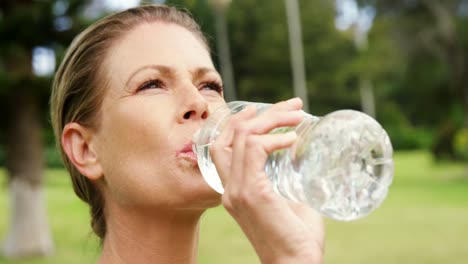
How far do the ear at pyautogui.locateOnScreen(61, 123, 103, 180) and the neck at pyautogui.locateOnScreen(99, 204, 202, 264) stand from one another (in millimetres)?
154

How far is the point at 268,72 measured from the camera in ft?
148

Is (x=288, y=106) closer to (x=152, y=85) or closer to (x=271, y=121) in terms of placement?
(x=271, y=121)

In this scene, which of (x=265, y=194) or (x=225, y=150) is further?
(x=225, y=150)

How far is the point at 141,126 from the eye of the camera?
1983mm

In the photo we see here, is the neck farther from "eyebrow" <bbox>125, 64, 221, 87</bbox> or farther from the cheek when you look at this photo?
"eyebrow" <bbox>125, 64, 221, 87</bbox>

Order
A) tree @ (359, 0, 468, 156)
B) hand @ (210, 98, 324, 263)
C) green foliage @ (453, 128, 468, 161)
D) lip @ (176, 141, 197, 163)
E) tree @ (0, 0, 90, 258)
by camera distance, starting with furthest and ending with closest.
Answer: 1. green foliage @ (453, 128, 468, 161)
2. tree @ (359, 0, 468, 156)
3. tree @ (0, 0, 90, 258)
4. lip @ (176, 141, 197, 163)
5. hand @ (210, 98, 324, 263)

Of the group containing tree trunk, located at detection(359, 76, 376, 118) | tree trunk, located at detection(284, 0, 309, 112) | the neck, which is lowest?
tree trunk, located at detection(359, 76, 376, 118)

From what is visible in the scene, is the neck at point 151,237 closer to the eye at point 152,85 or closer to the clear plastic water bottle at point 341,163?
the eye at point 152,85

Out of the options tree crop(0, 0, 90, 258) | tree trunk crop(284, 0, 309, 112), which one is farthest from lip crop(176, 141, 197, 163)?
tree trunk crop(284, 0, 309, 112)

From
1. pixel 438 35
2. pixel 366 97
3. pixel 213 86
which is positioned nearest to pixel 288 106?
pixel 213 86

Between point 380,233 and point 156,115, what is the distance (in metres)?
12.2

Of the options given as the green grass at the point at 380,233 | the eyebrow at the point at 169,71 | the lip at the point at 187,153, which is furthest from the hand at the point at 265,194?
the green grass at the point at 380,233

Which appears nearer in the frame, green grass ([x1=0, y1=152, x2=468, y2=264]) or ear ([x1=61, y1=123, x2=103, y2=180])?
ear ([x1=61, y1=123, x2=103, y2=180])

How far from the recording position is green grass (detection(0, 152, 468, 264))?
11.4 metres
